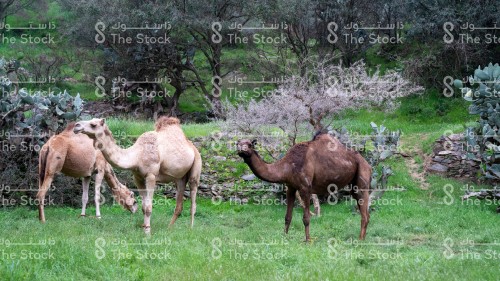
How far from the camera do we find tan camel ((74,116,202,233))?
38.1ft

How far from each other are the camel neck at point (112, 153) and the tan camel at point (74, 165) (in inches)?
131

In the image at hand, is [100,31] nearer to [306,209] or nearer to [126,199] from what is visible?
[126,199]

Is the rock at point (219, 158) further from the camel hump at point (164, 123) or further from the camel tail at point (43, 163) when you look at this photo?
the camel tail at point (43, 163)

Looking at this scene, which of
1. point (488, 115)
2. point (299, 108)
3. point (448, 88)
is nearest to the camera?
point (488, 115)

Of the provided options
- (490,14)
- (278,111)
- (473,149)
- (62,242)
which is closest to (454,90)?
(490,14)

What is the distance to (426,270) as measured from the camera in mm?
9188

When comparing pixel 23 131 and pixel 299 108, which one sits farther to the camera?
pixel 299 108

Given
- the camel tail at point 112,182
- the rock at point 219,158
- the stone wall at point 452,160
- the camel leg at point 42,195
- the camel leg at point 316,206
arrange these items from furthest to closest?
1. the rock at point 219,158
2. the stone wall at point 452,160
3. the camel leg at point 316,206
4. the camel tail at point 112,182
5. the camel leg at point 42,195

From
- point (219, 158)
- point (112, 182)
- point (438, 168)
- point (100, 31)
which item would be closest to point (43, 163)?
point (112, 182)

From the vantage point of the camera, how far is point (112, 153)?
1177cm

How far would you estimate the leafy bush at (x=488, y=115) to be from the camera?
16859 mm

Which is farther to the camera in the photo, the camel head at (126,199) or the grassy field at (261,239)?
the camel head at (126,199)

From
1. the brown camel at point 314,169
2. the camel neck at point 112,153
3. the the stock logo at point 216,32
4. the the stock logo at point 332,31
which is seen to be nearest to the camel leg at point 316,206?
the brown camel at point 314,169

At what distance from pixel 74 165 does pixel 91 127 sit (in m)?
4.33
